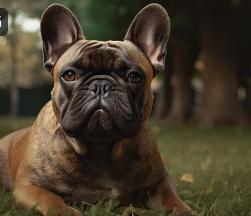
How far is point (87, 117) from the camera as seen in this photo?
8.27 feet

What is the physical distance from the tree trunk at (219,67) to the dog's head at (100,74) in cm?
1047

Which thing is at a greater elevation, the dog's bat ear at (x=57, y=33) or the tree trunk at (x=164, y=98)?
the dog's bat ear at (x=57, y=33)

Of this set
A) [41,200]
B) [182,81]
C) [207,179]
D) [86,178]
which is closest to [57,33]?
[86,178]

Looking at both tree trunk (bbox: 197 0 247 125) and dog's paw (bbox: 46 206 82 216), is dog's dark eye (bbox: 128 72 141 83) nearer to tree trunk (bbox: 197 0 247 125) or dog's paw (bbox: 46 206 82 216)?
dog's paw (bbox: 46 206 82 216)

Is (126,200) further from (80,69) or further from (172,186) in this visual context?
(80,69)

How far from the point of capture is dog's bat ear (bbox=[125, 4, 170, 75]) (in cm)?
308

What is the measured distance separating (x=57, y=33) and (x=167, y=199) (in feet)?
4.44

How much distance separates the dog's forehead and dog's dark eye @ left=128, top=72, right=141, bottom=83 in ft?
0.25

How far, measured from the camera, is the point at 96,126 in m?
2.53

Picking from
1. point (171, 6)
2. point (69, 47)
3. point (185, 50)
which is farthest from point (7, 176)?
point (185, 50)

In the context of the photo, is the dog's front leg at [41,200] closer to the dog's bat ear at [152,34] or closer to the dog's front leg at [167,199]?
the dog's front leg at [167,199]

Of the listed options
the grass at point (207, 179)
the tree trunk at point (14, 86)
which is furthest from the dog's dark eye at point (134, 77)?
the tree trunk at point (14, 86)

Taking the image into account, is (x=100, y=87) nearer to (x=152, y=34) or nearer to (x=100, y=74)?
(x=100, y=74)

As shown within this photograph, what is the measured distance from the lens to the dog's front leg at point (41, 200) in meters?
2.51
